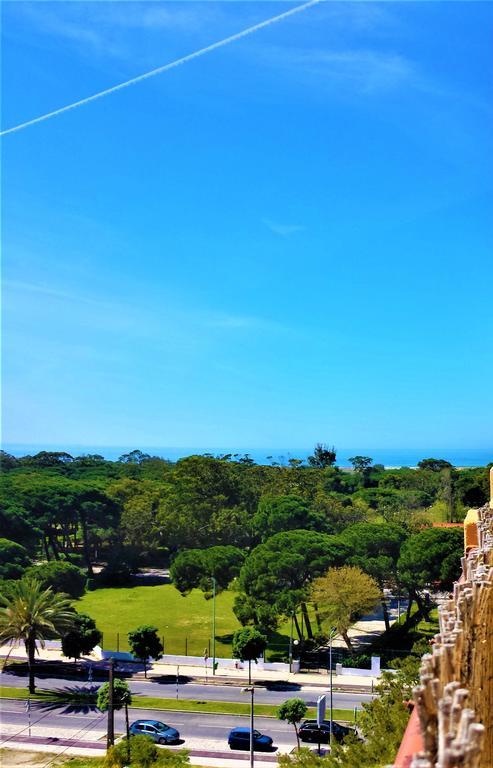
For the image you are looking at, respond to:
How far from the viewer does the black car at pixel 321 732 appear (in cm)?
2605

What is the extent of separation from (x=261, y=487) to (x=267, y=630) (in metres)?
26.5

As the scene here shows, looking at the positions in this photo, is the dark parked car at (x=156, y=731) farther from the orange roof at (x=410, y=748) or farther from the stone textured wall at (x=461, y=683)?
the orange roof at (x=410, y=748)

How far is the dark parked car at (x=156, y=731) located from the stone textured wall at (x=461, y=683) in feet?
61.7

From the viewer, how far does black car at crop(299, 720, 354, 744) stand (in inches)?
1025

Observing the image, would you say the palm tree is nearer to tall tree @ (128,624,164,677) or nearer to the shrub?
tall tree @ (128,624,164,677)

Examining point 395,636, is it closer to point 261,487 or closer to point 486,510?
point 486,510

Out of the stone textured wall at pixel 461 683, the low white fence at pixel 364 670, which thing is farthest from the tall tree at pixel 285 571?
the stone textured wall at pixel 461 683

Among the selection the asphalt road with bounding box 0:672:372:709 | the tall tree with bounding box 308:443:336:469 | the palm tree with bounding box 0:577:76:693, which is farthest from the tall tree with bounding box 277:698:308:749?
the tall tree with bounding box 308:443:336:469

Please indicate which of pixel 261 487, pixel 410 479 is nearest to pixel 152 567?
pixel 261 487

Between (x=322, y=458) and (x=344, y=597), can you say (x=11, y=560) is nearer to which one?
(x=344, y=597)

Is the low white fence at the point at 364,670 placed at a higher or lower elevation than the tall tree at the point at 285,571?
lower

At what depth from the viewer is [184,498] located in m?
57.7

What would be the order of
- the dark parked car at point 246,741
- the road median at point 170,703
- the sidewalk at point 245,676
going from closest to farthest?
the dark parked car at point 246,741 < the road median at point 170,703 < the sidewalk at point 245,676

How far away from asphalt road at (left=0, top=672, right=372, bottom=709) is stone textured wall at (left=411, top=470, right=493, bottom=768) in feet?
72.8
